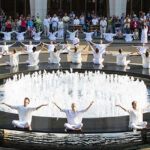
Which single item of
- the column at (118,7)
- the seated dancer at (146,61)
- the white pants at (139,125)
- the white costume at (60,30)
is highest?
the column at (118,7)

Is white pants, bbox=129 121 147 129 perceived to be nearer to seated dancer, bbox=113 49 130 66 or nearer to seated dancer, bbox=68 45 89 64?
seated dancer, bbox=113 49 130 66

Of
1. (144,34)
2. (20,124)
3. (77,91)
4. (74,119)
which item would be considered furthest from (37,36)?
(74,119)

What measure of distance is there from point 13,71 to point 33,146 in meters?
8.95

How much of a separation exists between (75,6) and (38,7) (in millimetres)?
4070

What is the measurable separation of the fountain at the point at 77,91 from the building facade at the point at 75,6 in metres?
17.4

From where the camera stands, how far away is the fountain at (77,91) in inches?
515

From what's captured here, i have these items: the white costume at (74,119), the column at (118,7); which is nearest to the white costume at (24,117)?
the white costume at (74,119)

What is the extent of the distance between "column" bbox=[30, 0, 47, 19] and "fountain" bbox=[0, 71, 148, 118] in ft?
56.6

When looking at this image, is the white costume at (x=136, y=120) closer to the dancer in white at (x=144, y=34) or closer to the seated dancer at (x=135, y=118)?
the seated dancer at (x=135, y=118)

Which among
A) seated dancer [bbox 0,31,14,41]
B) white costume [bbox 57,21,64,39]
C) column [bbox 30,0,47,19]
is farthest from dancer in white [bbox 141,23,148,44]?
column [bbox 30,0,47,19]

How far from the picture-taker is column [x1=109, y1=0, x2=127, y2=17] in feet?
112

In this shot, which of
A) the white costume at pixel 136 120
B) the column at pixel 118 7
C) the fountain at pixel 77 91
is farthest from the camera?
the column at pixel 118 7

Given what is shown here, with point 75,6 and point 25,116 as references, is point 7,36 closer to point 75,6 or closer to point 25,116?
point 75,6

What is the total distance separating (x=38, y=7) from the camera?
34531 mm
